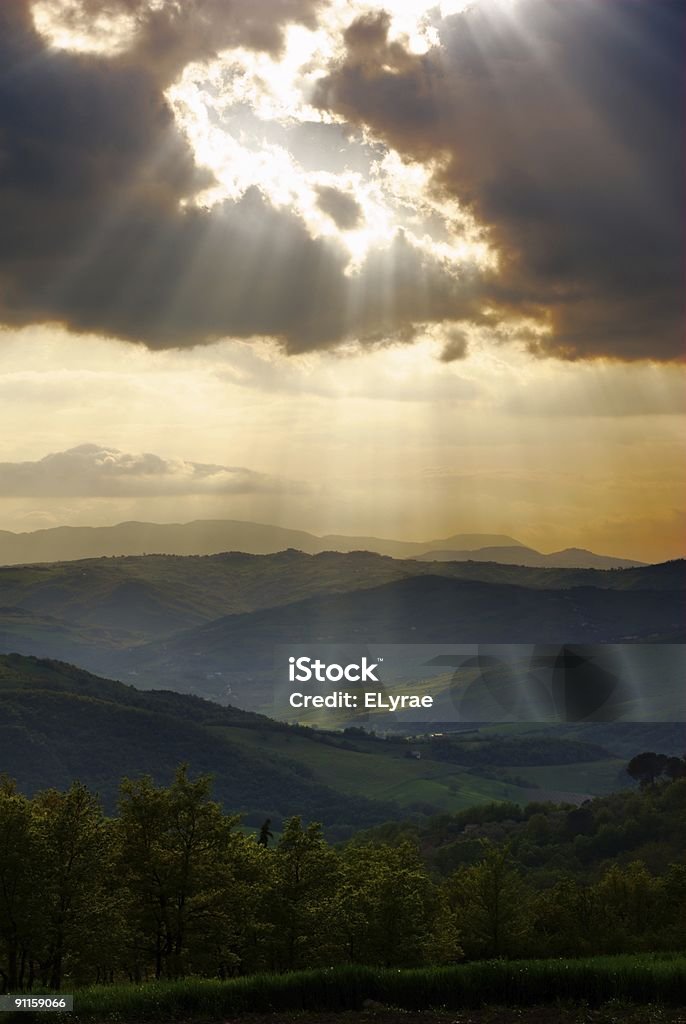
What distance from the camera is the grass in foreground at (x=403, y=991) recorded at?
4916 centimetres

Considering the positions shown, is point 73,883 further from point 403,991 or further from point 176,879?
point 403,991

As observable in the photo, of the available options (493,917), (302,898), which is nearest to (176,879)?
(302,898)

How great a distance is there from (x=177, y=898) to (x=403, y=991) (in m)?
27.3

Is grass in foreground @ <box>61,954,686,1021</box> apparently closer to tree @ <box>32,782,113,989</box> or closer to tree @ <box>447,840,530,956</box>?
tree @ <box>32,782,113,989</box>

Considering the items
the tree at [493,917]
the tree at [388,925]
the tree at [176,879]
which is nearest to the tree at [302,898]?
the tree at [388,925]

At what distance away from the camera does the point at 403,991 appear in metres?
51.3

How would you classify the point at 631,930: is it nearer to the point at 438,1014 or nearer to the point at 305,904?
the point at 305,904

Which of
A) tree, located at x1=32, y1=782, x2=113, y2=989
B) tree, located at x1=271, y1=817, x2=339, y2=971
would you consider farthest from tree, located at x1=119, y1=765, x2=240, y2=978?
tree, located at x1=271, y1=817, x2=339, y2=971

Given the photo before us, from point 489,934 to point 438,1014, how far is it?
63.3 m

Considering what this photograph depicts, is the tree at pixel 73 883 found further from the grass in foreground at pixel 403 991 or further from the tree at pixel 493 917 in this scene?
the tree at pixel 493 917

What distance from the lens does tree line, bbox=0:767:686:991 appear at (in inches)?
2776

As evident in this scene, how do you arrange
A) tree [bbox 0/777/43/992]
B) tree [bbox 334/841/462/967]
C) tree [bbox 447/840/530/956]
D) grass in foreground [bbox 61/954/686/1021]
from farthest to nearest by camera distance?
1. tree [bbox 447/840/530/956]
2. tree [bbox 334/841/462/967]
3. tree [bbox 0/777/43/992]
4. grass in foreground [bbox 61/954/686/1021]

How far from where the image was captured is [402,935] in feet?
288

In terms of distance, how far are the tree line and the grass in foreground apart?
Result: 19.3 m
